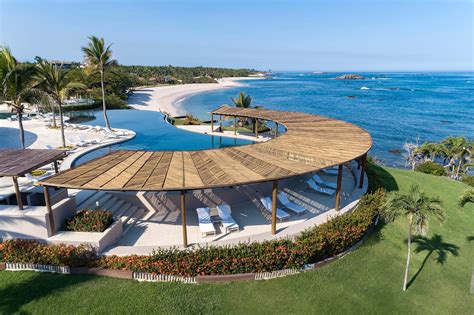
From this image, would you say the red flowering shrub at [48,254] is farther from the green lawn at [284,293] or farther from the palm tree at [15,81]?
the palm tree at [15,81]

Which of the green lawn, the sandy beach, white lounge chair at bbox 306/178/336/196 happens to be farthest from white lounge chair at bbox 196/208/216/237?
→ the sandy beach

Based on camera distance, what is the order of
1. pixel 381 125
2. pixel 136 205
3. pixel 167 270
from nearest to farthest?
pixel 167 270 → pixel 136 205 → pixel 381 125

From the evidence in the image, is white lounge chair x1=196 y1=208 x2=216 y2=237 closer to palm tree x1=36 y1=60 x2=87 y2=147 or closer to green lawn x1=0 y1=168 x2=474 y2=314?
green lawn x1=0 y1=168 x2=474 y2=314

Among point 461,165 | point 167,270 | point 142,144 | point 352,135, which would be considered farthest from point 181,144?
point 461,165

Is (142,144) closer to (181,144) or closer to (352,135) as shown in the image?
(181,144)

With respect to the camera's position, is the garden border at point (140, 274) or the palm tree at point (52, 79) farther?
the palm tree at point (52, 79)

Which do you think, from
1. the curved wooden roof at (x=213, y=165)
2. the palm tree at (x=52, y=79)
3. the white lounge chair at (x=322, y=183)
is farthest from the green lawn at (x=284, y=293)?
the palm tree at (x=52, y=79)

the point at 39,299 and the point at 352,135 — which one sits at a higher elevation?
the point at 352,135
